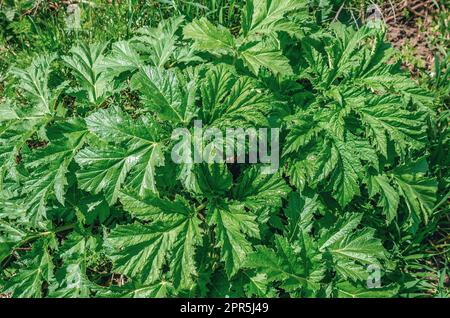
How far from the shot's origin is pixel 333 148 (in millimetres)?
2812

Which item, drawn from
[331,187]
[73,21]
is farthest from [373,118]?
[73,21]

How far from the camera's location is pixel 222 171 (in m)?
2.67

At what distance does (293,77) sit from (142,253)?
152cm

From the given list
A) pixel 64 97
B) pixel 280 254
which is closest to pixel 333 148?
pixel 280 254

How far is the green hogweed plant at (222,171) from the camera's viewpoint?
2.62 meters

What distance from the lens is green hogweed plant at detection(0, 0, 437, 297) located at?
2.62 metres

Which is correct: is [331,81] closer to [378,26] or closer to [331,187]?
[331,187]

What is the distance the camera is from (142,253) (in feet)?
8.42

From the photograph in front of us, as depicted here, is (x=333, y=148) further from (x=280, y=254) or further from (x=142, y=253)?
(x=142, y=253)

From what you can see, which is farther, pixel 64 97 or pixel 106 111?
pixel 64 97
